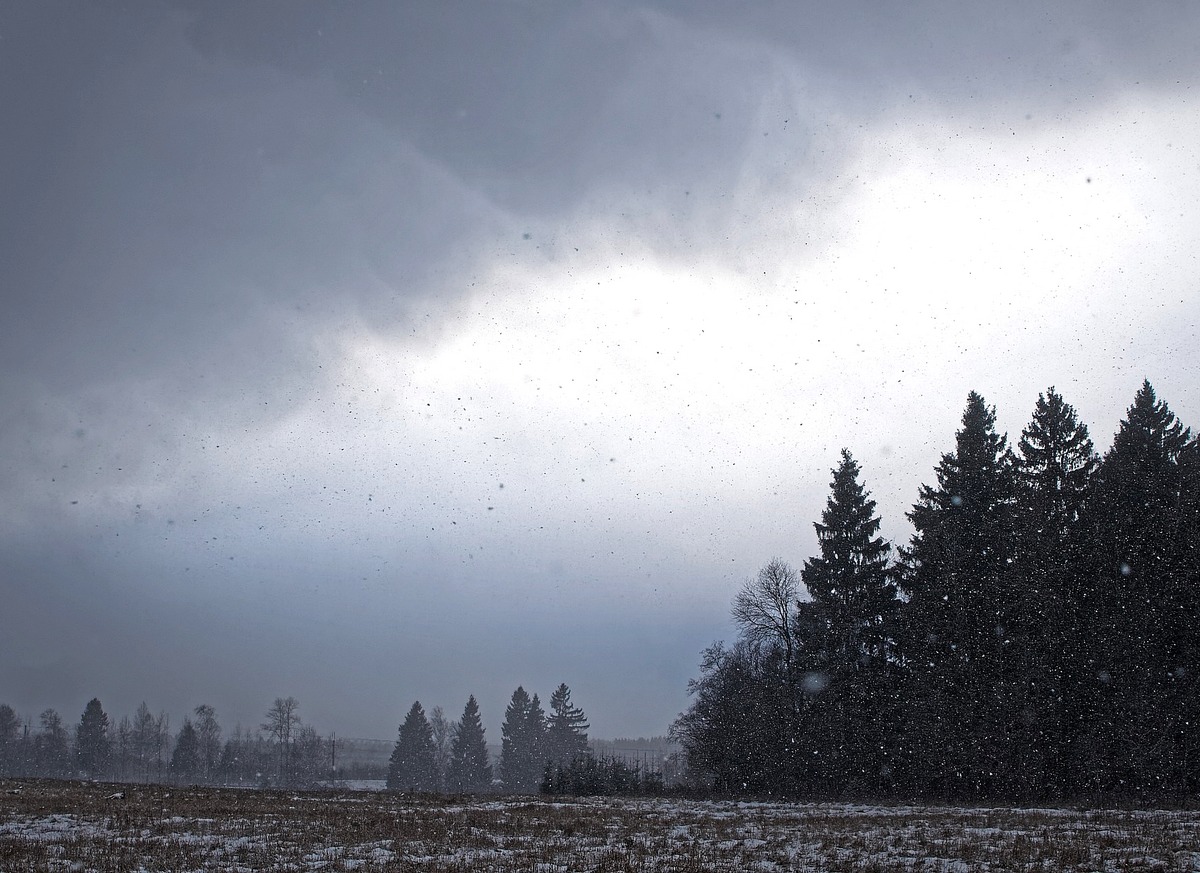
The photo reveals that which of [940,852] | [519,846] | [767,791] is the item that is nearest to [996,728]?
[767,791]

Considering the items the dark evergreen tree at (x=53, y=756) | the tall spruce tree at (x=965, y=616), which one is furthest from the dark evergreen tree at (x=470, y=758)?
the tall spruce tree at (x=965, y=616)

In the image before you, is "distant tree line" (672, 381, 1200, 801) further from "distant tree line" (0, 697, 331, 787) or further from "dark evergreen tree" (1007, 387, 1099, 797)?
"distant tree line" (0, 697, 331, 787)

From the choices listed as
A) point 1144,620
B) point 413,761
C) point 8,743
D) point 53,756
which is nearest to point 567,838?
point 1144,620

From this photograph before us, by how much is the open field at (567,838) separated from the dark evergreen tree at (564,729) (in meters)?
86.5

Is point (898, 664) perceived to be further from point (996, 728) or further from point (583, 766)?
point (583, 766)

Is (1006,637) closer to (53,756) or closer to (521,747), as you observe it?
(521,747)

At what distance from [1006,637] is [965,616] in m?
1.89

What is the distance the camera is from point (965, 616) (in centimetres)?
3578

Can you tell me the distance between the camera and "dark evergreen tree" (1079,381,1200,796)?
98.5 ft

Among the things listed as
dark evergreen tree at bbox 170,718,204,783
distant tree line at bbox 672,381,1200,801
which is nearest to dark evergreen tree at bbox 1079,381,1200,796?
distant tree line at bbox 672,381,1200,801

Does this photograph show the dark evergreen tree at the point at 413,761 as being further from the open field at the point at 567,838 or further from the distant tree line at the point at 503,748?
the open field at the point at 567,838

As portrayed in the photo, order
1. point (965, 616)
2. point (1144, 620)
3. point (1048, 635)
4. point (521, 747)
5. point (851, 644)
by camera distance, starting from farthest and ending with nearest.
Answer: point (521, 747), point (851, 644), point (965, 616), point (1048, 635), point (1144, 620)

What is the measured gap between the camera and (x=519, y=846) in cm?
1711

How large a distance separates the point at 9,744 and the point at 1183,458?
172m
